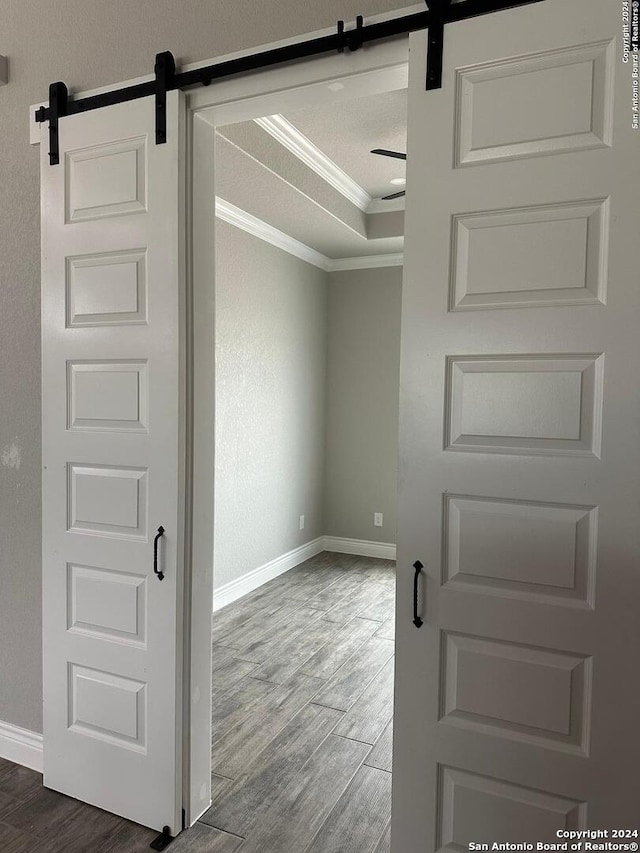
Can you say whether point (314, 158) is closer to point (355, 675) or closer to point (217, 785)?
point (355, 675)

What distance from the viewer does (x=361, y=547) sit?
18.0ft

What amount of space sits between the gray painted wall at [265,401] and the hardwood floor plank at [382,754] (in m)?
1.77

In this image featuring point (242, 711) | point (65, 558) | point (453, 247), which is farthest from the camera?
point (242, 711)

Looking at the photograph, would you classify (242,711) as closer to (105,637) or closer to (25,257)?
(105,637)

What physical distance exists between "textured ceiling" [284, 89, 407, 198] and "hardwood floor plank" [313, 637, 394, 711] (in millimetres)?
3032

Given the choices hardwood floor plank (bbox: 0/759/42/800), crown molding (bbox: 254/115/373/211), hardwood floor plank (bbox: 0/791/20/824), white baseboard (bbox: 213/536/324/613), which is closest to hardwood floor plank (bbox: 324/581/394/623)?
white baseboard (bbox: 213/536/324/613)

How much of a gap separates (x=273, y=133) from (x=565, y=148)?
219 centimetres

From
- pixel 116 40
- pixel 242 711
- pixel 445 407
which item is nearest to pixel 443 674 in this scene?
pixel 445 407

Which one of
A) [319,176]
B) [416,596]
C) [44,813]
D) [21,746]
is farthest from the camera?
[319,176]

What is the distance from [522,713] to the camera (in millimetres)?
1428

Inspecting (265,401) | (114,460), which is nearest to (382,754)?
(114,460)

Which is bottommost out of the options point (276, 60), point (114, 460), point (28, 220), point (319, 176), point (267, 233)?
point (114, 460)

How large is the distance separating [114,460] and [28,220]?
101cm

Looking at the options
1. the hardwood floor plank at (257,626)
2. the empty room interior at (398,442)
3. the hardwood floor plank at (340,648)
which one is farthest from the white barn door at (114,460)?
the hardwood floor plank at (257,626)
